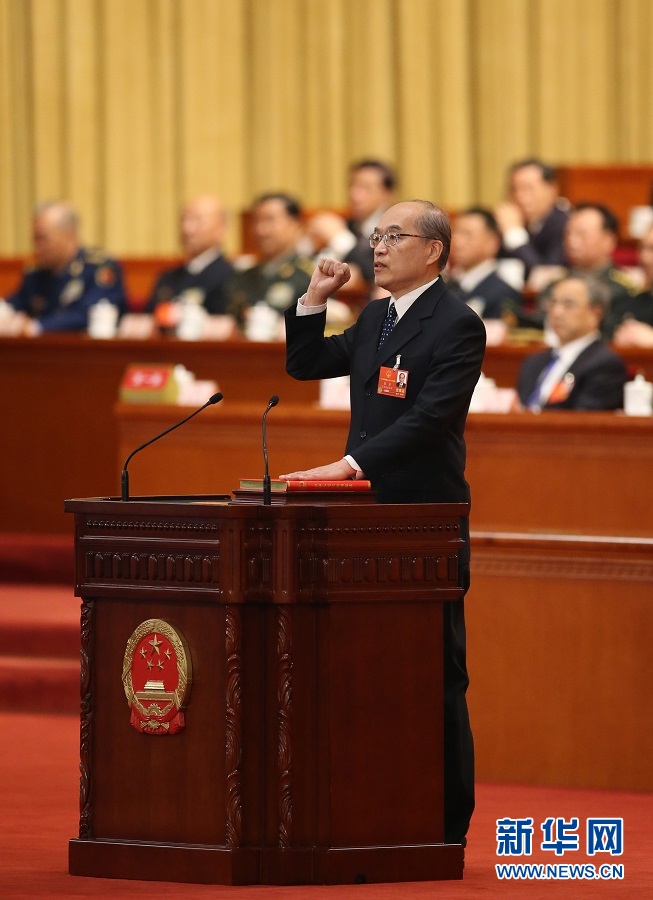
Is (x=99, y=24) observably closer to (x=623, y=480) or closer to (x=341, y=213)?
(x=341, y=213)

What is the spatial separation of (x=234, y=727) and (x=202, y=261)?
16.7 ft

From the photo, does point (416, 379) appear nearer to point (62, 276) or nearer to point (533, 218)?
point (62, 276)

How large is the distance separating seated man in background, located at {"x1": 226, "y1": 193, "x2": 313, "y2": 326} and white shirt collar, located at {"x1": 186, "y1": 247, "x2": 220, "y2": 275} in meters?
0.20

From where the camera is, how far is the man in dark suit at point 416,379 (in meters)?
3.13

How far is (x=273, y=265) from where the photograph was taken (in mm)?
7562

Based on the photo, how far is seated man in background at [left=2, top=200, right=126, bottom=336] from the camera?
7.57 m

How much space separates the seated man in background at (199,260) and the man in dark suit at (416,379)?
14.7 ft

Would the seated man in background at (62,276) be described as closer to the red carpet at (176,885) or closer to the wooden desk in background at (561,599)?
the red carpet at (176,885)

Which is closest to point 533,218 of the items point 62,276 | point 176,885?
point 62,276

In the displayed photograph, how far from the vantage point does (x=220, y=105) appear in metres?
10.6

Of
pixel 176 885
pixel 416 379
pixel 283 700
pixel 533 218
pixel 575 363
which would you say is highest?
pixel 533 218

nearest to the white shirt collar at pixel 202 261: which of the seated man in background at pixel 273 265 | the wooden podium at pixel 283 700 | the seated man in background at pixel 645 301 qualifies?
the seated man in background at pixel 273 265

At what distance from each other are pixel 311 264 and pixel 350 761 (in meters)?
4.80

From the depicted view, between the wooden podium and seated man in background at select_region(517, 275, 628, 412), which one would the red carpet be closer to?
the wooden podium
